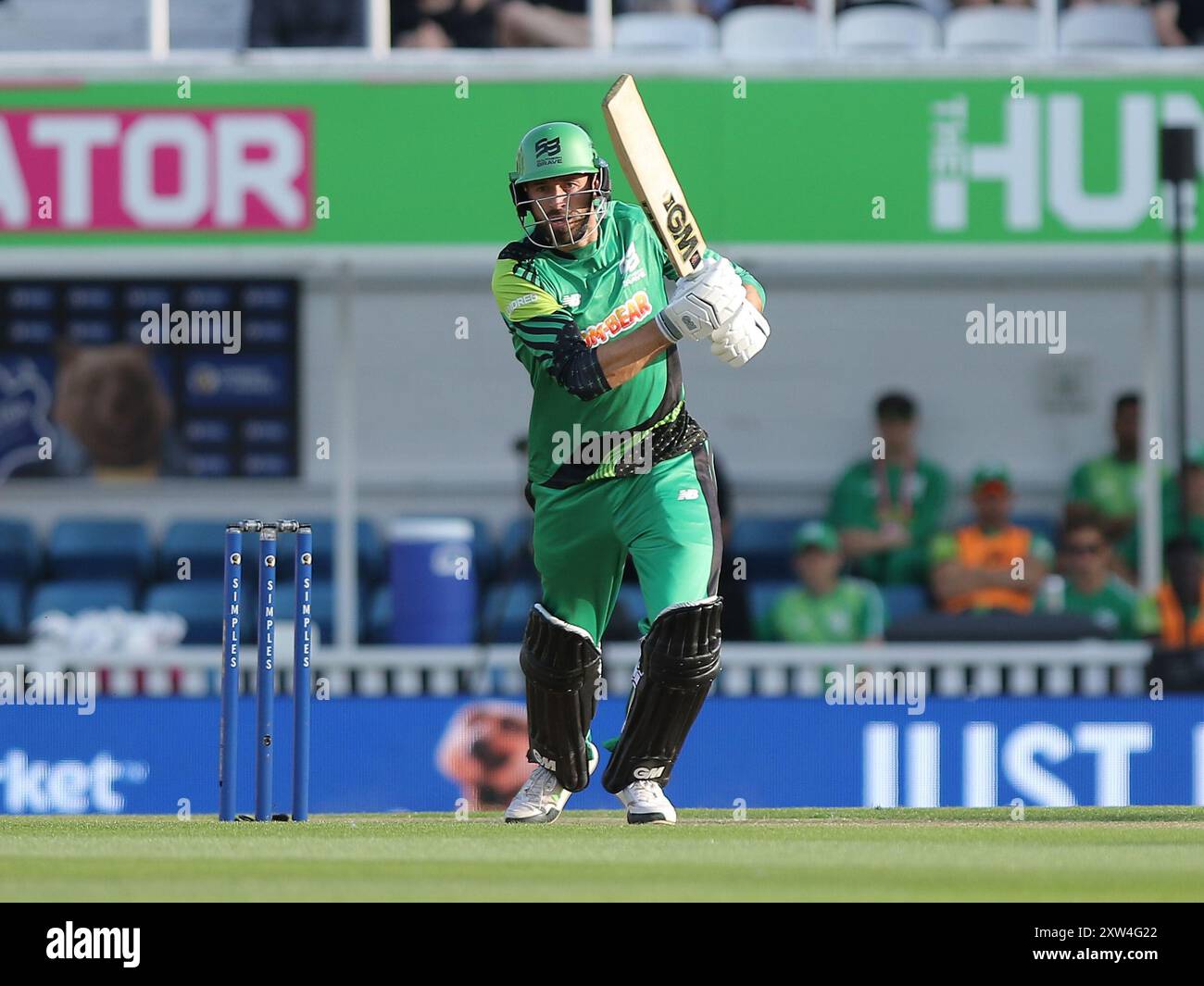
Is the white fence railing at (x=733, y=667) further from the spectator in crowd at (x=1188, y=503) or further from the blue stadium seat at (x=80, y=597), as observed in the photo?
the blue stadium seat at (x=80, y=597)

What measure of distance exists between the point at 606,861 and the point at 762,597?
23.8 ft

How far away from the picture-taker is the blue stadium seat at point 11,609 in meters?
13.1

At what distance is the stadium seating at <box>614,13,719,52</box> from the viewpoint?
1229 cm

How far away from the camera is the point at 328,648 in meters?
12.3

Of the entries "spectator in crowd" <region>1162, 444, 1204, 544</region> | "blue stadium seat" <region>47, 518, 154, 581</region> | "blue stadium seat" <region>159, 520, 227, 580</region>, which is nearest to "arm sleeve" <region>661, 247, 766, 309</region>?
"spectator in crowd" <region>1162, 444, 1204, 544</region>

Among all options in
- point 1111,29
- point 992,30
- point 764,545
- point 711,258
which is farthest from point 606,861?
point 764,545

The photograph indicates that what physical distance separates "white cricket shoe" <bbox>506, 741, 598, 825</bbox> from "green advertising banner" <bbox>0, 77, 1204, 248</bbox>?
518cm

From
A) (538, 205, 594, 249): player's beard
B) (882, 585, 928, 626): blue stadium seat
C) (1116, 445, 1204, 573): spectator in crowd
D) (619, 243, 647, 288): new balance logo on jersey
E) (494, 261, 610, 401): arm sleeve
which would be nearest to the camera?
(494, 261, 610, 401): arm sleeve

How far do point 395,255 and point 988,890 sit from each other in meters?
7.25

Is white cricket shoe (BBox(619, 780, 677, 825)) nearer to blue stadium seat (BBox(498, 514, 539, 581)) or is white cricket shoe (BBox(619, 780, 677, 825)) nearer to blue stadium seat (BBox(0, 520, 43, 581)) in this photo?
blue stadium seat (BBox(498, 514, 539, 581))

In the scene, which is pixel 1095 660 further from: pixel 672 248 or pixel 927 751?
pixel 672 248

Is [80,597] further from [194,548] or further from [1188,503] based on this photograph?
[1188,503]

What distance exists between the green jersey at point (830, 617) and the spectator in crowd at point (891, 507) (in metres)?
0.83

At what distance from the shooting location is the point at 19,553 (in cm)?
1362
